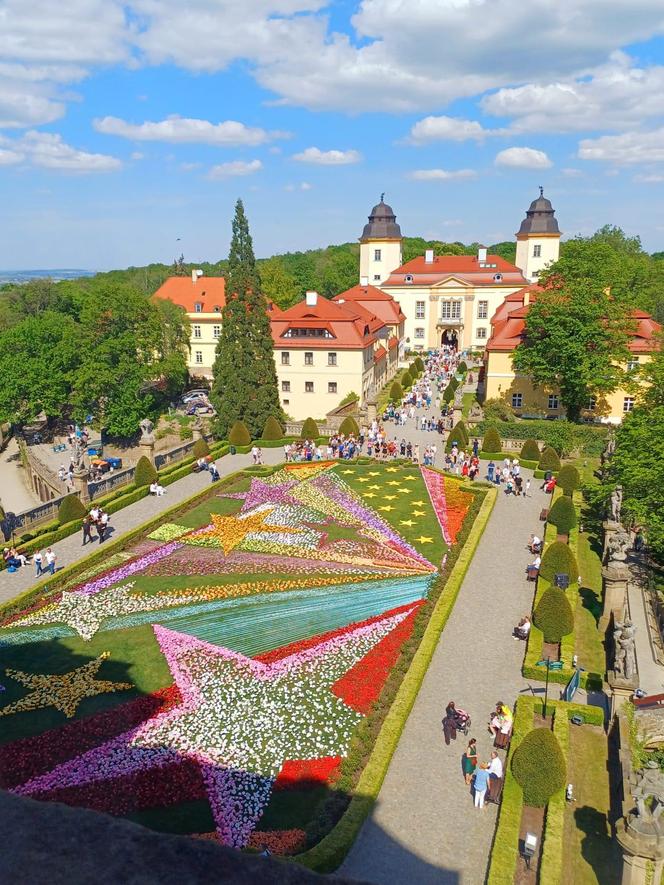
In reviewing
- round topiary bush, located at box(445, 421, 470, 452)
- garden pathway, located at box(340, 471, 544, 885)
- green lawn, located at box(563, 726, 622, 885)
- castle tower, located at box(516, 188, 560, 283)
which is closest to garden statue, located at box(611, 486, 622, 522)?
garden pathway, located at box(340, 471, 544, 885)

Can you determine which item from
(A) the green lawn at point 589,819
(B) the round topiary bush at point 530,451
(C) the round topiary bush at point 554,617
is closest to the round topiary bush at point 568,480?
(B) the round topiary bush at point 530,451

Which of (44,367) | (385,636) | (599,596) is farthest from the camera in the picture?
(44,367)

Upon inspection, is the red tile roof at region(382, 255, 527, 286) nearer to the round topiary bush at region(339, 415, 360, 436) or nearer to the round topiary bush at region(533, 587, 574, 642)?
the round topiary bush at region(339, 415, 360, 436)

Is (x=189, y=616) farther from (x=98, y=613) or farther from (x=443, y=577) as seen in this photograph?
(x=443, y=577)

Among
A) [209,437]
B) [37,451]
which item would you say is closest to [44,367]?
[37,451]

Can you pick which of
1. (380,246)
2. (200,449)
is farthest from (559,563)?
(380,246)

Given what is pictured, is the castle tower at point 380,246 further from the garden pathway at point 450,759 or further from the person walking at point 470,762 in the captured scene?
the person walking at point 470,762
